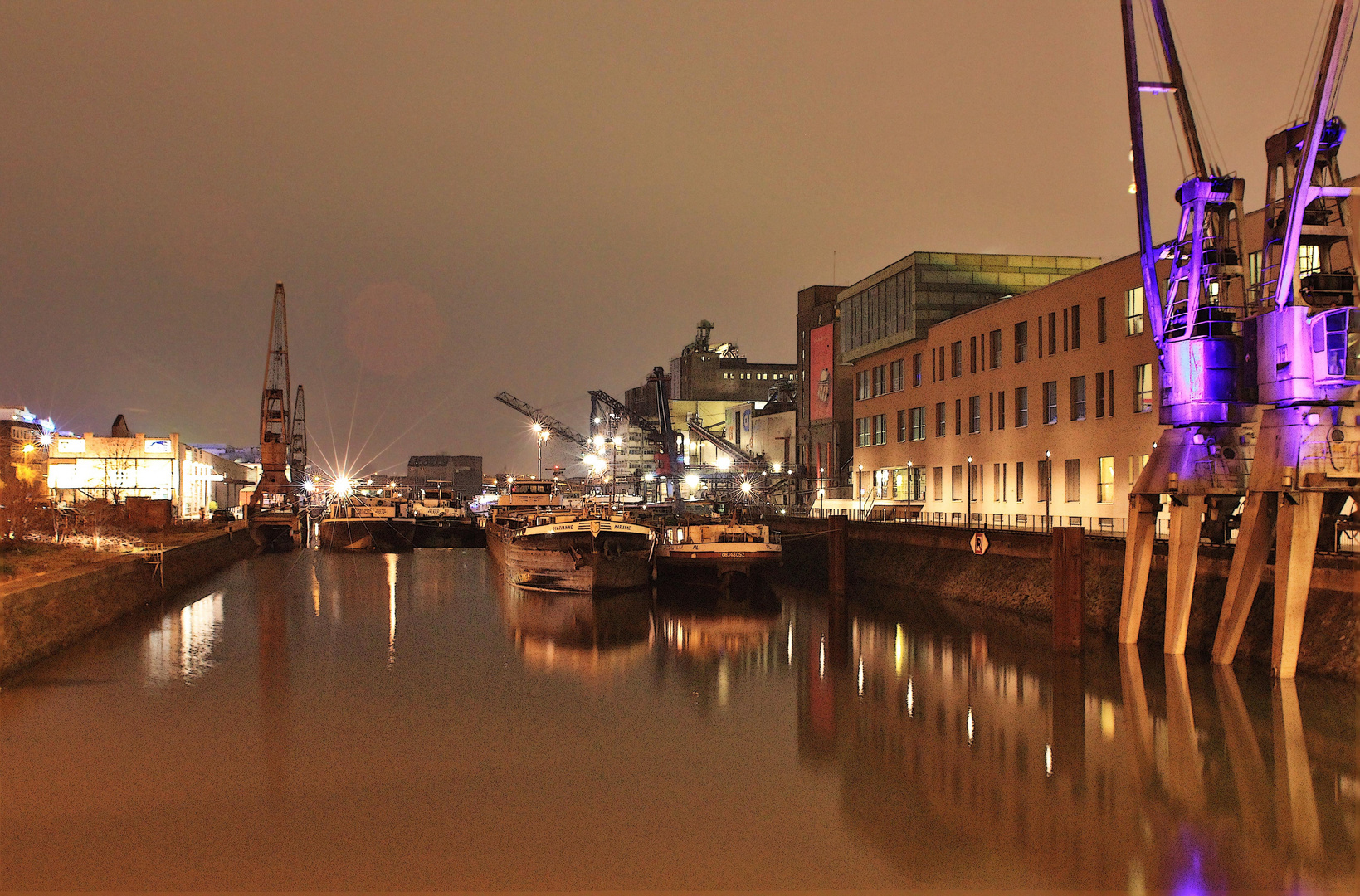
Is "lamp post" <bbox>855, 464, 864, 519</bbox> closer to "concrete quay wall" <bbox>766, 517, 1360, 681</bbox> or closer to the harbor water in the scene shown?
"concrete quay wall" <bbox>766, 517, 1360, 681</bbox>

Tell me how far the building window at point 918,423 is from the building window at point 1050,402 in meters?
11.8

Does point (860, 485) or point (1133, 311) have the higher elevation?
point (1133, 311)

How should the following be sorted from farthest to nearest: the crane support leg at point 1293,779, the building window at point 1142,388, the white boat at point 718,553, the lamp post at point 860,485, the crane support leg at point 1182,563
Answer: the lamp post at point 860,485 < the white boat at point 718,553 < the building window at point 1142,388 < the crane support leg at point 1182,563 < the crane support leg at point 1293,779

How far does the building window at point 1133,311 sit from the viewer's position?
1371 inches

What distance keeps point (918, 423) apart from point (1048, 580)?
2366 centimetres

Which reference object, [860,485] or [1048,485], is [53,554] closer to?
[1048,485]

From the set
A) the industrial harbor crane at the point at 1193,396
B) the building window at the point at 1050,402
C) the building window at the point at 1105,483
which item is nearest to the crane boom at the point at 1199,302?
the industrial harbor crane at the point at 1193,396

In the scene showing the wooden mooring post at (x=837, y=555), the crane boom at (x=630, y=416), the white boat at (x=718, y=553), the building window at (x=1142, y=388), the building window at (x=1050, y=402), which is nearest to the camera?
the building window at (x=1142, y=388)

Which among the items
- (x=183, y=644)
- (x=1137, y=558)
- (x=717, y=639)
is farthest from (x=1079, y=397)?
(x=183, y=644)

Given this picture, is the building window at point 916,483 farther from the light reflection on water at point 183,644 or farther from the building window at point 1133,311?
the light reflection on water at point 183,644

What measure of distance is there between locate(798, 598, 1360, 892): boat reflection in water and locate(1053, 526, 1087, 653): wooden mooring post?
0.60 meters

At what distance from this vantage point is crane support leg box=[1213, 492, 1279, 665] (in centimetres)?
2070

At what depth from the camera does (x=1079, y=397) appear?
38750mm

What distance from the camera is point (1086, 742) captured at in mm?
18328
